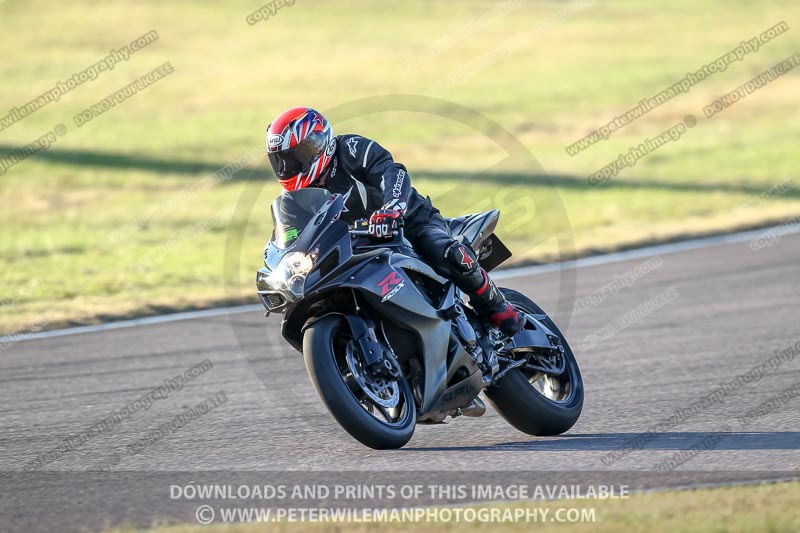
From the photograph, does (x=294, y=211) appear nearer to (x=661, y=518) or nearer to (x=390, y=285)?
(x=390, y=285)

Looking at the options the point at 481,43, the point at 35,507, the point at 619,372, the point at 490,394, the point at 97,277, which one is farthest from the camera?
the point at 481,43

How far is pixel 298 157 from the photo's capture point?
636 centimetres

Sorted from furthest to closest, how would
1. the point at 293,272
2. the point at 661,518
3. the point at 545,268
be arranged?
the point at 545,268 → the point at 293,272 → the point at 661,518

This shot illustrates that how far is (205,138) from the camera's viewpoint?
28.6m

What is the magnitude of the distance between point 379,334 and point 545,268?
7.68m

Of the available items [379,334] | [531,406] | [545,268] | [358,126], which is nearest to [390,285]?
[379,334]

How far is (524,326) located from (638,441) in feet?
3.34

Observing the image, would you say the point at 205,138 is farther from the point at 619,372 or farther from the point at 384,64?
the point at 619,372

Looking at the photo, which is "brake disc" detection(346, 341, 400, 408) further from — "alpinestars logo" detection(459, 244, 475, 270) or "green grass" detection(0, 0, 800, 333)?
"green grass" detection(0, 0, 800, 333)

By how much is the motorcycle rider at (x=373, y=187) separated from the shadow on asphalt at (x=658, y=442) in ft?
2.44

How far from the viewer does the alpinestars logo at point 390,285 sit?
20.2ft

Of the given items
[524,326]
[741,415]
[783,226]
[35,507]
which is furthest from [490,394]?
[783,226]

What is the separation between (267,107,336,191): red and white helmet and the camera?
20.6ft

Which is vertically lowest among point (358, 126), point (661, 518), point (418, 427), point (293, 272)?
point (358, 126)
